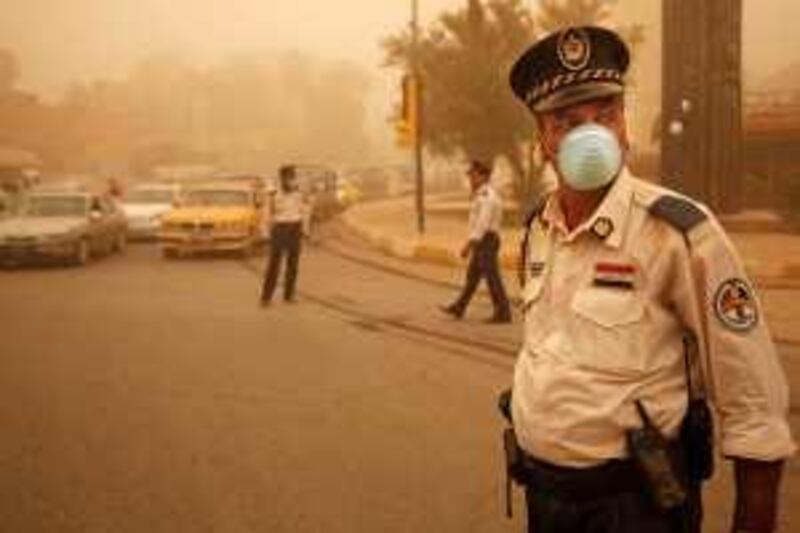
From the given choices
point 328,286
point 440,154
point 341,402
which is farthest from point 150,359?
point 440,154

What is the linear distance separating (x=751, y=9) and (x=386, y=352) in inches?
4119

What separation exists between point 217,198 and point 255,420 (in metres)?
18.6

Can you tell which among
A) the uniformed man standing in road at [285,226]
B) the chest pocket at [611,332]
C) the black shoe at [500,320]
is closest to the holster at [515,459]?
the chest pocket at [611,332]

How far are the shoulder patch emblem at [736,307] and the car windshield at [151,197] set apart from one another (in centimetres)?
2902

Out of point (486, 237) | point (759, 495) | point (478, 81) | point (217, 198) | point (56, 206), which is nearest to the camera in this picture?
point (759, 495)

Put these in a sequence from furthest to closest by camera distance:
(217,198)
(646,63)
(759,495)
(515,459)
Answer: (646,63), (217,198), (515,459), (759,495)

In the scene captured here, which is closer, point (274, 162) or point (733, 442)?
point (733, 442)

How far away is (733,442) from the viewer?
2.96 meters

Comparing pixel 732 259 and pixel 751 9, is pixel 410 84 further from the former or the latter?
pixel 751 9

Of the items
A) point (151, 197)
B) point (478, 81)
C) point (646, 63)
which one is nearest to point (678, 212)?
point (151, 197)

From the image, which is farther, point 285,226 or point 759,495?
point 285,226

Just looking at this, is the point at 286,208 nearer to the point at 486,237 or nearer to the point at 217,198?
the point at 486,237

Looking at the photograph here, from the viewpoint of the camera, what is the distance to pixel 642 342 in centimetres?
308

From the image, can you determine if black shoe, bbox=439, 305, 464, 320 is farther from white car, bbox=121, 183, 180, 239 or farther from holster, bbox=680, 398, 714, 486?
white car, bbox=121, 183, 180, 239
